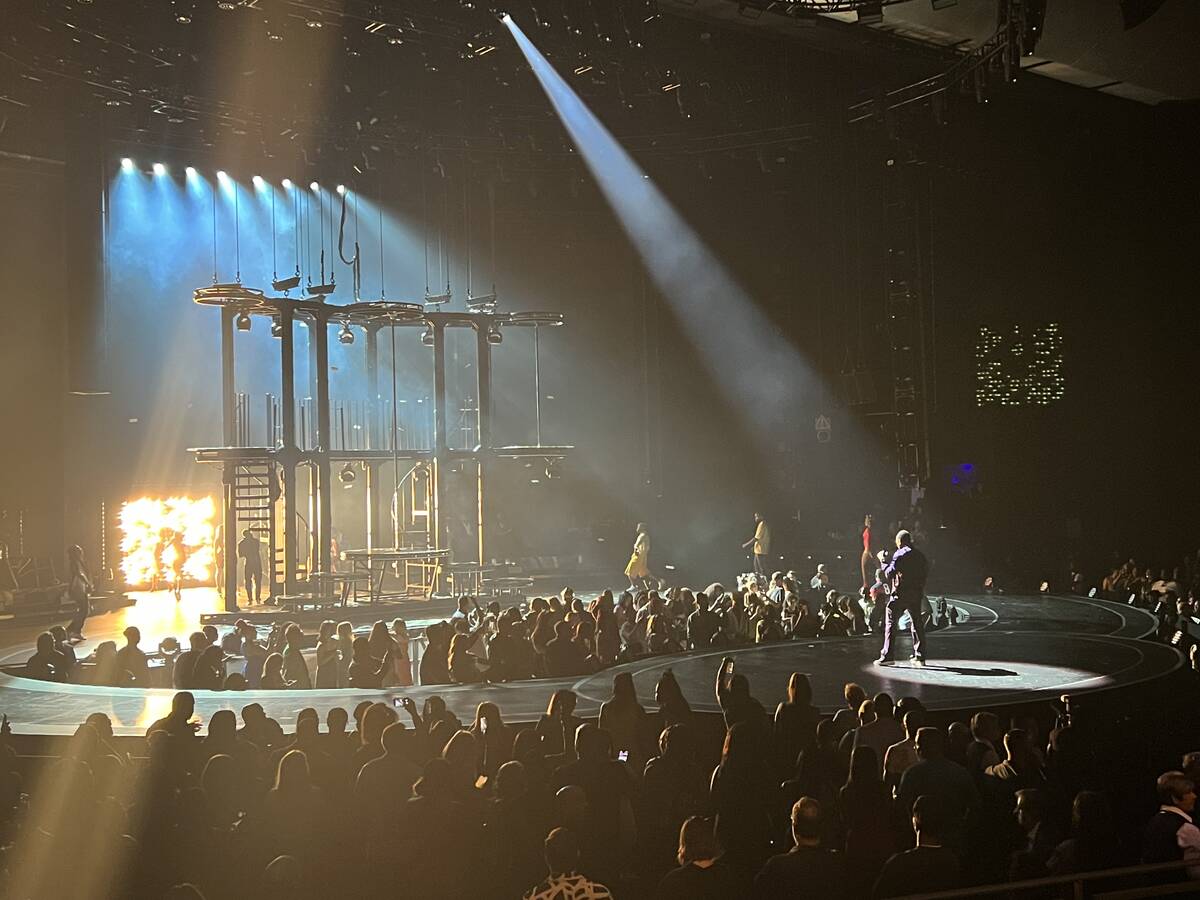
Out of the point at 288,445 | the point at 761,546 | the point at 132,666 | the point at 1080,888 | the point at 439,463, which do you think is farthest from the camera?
the point at 761,546

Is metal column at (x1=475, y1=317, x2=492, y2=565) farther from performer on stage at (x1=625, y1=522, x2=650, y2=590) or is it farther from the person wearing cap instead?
the person wearing cap

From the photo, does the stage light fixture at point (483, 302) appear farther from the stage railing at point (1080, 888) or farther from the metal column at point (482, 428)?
the stage railing at point (1080, 888)

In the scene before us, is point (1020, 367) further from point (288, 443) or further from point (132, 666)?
point (132, 666)

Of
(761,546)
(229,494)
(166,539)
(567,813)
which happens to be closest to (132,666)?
(229,494)

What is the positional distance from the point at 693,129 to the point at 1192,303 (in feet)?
36.0

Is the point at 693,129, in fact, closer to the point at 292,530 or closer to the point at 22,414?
the point at 292,530

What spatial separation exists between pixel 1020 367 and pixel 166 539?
18.8m

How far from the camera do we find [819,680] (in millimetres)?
12188

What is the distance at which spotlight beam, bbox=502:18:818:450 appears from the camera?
1102 inches

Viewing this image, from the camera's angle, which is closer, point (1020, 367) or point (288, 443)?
point (288, 443)

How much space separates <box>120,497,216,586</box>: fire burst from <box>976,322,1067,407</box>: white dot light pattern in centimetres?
1747

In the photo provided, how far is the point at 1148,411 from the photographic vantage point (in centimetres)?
2439

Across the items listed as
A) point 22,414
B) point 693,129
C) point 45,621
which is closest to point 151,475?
point 22,414

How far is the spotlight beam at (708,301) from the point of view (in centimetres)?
2798
